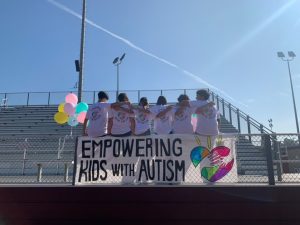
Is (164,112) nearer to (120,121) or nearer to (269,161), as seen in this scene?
(120,121)

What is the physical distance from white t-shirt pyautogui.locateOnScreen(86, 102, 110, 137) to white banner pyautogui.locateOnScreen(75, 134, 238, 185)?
0.49 ft

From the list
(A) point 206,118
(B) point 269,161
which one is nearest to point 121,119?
(A) point 206,118

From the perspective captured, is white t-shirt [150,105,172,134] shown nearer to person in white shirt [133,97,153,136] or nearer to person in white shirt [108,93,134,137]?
person in white shirt [133,97,153,136]

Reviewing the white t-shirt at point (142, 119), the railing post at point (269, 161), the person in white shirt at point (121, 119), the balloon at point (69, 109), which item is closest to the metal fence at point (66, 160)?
the railing post at point (269, 161)

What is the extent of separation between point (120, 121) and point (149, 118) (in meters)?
0.55

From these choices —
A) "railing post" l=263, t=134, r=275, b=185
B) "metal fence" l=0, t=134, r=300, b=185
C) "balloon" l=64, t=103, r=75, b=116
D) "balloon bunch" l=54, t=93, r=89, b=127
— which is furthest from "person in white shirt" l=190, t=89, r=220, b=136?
"balloon" l=64, t=103, r=75, b=116

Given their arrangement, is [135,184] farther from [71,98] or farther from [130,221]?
[71,98]

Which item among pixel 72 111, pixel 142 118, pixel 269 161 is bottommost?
pixel 269 161

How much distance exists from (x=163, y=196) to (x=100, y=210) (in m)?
0.93

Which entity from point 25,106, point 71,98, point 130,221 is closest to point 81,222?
point 130,221

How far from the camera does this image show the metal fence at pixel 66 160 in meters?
5.72

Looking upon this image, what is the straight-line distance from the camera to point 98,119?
223 inches

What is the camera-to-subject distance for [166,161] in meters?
5.34

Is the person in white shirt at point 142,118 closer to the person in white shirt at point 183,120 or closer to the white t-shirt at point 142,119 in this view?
the white t-shirt at point 142,119
